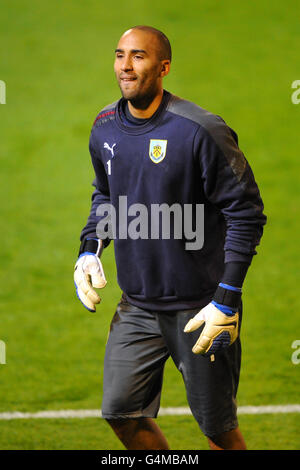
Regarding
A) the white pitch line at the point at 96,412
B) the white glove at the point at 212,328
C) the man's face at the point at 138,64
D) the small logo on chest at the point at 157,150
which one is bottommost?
the white pitch line at the point at 96,412

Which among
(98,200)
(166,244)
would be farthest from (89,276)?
(166,244)

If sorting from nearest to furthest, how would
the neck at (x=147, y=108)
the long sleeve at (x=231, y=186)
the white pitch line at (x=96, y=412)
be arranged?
the long sleeve at (x=231, y=186) < the neck at (x=147, y=108) < the white pitch line at (x=96, y=412)

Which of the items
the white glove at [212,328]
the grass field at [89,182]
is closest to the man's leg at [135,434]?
the white glove at [212,328]

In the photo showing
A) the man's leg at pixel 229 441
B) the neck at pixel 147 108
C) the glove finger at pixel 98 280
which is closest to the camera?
the neck at pixel 147 108

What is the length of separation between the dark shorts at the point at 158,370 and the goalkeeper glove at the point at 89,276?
0.59 ft

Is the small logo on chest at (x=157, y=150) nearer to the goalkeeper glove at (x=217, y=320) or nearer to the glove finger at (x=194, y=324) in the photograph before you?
the goalkeeper glove at (x=217, y=320)

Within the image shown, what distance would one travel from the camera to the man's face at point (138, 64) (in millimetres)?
4312

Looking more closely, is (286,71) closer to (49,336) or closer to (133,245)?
(49,336)

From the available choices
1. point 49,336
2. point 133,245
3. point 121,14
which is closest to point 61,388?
point 49,336

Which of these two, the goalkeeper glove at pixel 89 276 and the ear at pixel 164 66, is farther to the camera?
the goalkeeper glove at pixel 89 276

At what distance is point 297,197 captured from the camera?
967cm

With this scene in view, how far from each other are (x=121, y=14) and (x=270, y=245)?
223 inches

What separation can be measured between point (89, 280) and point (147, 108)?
3.19ft

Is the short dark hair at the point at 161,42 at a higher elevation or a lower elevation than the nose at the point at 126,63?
higher
